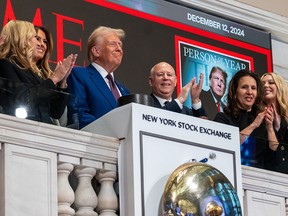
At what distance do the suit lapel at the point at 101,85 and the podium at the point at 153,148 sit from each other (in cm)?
50

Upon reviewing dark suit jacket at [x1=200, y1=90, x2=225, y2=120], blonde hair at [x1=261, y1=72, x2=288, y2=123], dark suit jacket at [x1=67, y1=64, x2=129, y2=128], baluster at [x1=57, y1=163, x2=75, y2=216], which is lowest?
baluster at [x1=57, y1=163, x2=75, y2=216]

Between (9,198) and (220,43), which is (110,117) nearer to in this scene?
(9,198)

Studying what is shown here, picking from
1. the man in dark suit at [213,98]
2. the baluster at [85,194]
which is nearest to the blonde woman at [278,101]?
the baluster at [85,194]

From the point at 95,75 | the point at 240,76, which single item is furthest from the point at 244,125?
the point at 95,75

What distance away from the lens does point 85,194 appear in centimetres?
483

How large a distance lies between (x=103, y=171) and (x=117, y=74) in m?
2.88

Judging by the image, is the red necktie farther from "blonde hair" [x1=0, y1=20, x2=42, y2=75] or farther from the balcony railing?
the balcony railing

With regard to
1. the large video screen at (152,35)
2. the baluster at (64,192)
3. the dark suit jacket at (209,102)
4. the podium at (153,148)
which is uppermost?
the large video screen at (152,35)

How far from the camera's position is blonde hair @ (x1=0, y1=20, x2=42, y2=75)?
5285 mm

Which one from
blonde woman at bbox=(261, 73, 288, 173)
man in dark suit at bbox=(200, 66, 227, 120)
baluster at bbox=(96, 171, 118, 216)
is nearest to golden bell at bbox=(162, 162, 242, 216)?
baluster at bbox=(96, 171, 118, 216)

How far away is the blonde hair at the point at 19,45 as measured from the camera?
5.29 metres

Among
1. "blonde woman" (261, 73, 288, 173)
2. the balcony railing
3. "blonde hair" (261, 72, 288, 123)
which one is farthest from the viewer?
"blonde hair" (261, 72, 288, 123)

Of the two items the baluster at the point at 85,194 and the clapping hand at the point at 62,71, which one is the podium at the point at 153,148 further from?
the clapping hand at the point at 62,71

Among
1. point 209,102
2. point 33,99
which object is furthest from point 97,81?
point 209,102
